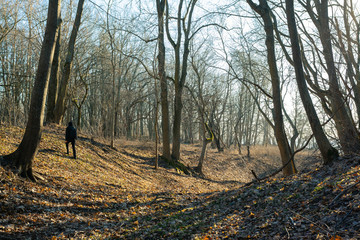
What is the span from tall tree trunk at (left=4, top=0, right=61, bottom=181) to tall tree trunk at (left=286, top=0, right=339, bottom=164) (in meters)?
6.89

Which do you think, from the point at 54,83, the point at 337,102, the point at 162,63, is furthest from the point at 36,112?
the point at 162,63

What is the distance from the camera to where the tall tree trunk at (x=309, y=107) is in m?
7.62

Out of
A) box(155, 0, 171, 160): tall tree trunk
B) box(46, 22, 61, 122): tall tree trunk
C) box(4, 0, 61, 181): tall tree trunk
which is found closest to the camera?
box(4, 0, 61, 181): tall tree trunk

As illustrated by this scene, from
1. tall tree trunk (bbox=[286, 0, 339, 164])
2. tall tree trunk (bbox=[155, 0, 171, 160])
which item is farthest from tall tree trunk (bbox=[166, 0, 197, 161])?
tall tree trunk (bbox=[286, 0, 339, 164])

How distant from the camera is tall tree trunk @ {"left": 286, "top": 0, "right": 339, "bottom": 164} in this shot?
7621 mm

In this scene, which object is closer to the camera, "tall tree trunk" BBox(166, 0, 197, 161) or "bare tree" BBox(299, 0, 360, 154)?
"bare tree" BBox(299, 0, 360, 154)

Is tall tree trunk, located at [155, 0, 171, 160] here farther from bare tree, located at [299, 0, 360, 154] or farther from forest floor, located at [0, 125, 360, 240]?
bare tree, located at [299, 0, 360, 154]

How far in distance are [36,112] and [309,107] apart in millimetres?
7602

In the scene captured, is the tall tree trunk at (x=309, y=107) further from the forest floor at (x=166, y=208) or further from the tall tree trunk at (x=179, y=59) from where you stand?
the tall tree trunk at (x=179, y=59)

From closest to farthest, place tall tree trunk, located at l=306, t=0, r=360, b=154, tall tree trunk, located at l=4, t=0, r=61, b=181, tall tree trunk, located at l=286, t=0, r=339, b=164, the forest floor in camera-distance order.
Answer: the forest floor, tall tree trunk, located at l=4, t=0, r=61, b=181, tall tree trunk, located at l=286, t=0, r=339, b=164, tall tree trunk, located at l=306, t=0, r=360, b=154

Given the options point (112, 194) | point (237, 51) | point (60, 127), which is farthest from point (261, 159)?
point (112, 194)

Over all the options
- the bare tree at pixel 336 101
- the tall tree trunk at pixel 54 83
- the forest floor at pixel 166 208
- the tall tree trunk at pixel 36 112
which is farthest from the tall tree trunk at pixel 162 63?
the tall tree trunk at pixel 36 112

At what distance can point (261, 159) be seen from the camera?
2781 centimetres

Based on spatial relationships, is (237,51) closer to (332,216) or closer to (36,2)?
(36,2)
